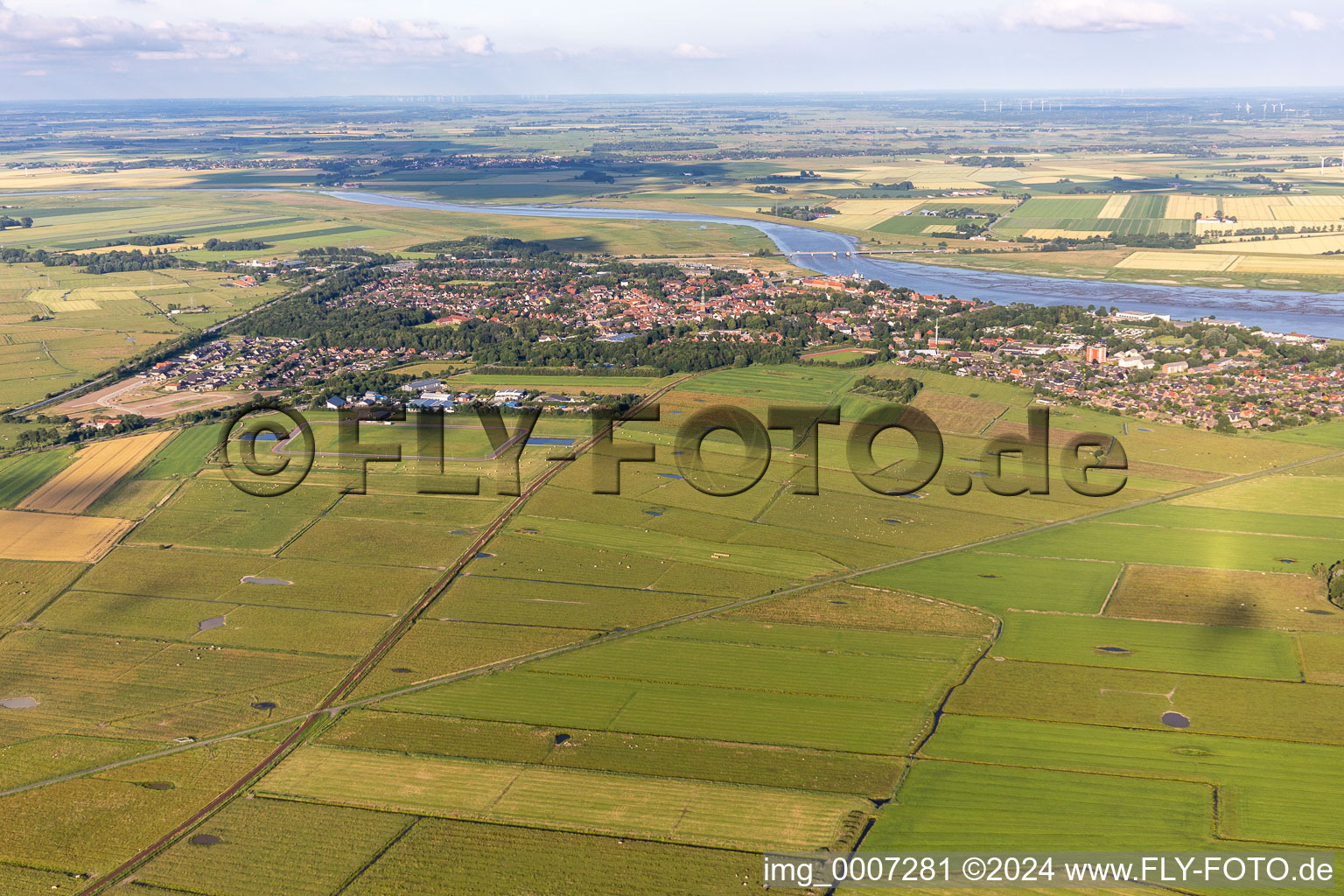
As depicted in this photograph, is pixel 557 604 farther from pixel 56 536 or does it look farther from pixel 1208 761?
pixel 56 536

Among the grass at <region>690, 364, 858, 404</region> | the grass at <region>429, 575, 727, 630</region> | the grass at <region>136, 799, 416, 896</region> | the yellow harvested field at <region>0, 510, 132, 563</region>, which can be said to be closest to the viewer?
the grass at <region>136, 799, 416, 896</region>

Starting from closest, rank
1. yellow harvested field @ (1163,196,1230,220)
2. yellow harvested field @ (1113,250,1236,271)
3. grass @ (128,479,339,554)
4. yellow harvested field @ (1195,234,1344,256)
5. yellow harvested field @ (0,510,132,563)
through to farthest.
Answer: yellow harvested field @ (0,510,132,563) → grass @ (128,479,339,554) → yellow harvested field @ (1113,250,1236,271) → yellow harvested field @ (1195,234,1344,256) → yellow harvested field @ (1163,196,1230,220)

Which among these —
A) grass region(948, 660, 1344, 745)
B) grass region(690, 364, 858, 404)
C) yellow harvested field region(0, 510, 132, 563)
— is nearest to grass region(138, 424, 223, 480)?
yellow harvested field region(0, 510, 132, 563)

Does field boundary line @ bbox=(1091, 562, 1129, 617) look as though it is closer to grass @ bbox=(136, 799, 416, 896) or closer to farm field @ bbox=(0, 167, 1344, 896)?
farm field @ bbox=(0, 167, 1344, 896)

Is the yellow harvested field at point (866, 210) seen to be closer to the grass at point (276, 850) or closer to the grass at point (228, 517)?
the grass at point (228, 517)

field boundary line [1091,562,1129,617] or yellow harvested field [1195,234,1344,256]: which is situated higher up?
yellow harvested field [1195,234,1344,256]

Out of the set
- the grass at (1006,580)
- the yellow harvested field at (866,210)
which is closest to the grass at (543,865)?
the grass at (1006,580)

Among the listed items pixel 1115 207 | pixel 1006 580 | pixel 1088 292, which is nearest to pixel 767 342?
pixel 1088 292

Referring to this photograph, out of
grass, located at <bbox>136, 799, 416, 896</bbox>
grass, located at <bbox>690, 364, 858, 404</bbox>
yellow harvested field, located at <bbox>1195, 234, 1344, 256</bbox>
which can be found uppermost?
yellow harvested field, located at <bbox>1195, 234, 1344, 256</bbox>
